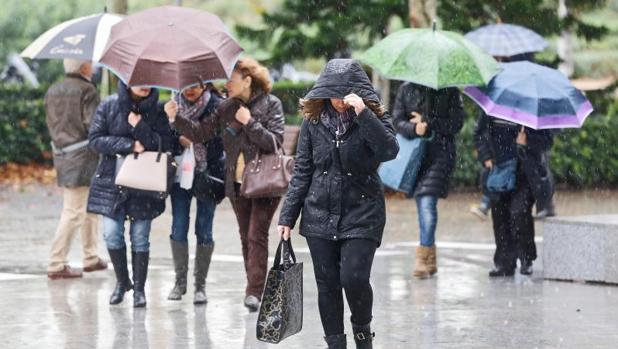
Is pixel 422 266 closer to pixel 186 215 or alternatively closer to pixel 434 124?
pixel 434 124

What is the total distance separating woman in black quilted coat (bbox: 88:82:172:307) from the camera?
10102mm

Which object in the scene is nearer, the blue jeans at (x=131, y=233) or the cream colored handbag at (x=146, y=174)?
the cream colored handbag at (x=146, y=174)

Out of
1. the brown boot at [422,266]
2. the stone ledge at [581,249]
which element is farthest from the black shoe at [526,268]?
the brown boot at [422,266]

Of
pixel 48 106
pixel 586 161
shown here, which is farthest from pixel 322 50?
pixel 48 106

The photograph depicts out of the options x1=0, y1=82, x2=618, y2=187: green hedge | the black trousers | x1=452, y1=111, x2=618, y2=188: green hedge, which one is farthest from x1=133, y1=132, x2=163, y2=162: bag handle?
x1=452, y1=111, x2=618, y2=188: green hedge

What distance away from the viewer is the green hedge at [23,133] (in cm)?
2198

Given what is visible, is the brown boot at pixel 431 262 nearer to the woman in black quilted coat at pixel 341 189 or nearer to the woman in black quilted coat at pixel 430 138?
the woman in black quilted coat at pixel 430 138

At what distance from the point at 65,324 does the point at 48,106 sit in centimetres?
294

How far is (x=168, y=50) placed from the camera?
9641mm

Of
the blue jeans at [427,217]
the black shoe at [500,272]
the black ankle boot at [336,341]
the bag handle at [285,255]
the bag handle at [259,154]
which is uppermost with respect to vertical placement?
the bag handle at [259,154]

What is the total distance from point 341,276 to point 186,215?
2903 millimetres

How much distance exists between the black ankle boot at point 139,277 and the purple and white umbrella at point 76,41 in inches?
64.6

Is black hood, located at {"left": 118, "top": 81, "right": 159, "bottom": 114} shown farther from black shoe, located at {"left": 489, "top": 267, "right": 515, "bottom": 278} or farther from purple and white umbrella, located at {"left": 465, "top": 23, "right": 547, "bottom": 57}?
purple and white umbrella, located at {"left": 465, "top": 23, "right": 547, "bottom": 57}

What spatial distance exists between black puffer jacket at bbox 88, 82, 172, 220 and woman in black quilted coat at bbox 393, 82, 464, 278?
2361 mm
